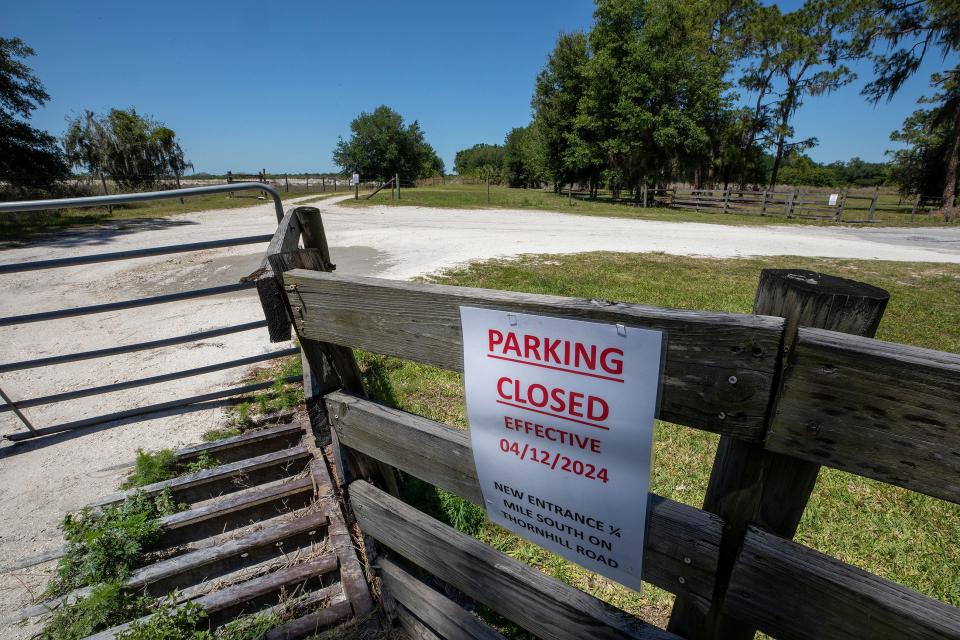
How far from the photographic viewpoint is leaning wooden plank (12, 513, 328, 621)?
2125 millimetres

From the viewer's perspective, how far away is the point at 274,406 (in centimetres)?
376

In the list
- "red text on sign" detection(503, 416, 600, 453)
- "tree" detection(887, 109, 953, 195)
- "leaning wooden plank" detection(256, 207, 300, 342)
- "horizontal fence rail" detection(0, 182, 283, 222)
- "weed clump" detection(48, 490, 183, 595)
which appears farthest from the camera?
"tree" detection(887, 109, 953, 195)

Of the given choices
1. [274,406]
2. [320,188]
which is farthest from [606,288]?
[320,188]

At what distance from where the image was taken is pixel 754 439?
975mm

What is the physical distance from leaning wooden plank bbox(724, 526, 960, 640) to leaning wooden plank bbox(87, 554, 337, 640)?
191cm

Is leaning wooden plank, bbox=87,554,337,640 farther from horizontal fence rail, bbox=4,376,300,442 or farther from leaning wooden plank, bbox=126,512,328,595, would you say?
horizontal fence rail, bbox=4,376,300,442

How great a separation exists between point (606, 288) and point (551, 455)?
6.25 m

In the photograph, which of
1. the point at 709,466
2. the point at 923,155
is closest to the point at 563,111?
the point at 923,155

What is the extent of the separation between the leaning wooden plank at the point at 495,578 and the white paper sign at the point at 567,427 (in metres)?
0.20

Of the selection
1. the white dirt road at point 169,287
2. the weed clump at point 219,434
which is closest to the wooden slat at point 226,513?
the white dirt road at point 169,287

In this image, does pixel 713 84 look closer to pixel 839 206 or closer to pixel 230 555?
pixel 839 206

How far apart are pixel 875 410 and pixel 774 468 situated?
26 centimetres

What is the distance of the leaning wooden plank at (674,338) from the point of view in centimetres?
93

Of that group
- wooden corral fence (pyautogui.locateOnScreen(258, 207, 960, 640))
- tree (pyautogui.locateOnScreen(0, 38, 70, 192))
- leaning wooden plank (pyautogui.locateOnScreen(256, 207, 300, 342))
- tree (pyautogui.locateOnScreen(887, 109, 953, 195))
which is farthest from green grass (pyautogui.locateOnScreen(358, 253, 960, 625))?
tree (pyautogui.locateOnScreen(887, 109, 953, 195))
